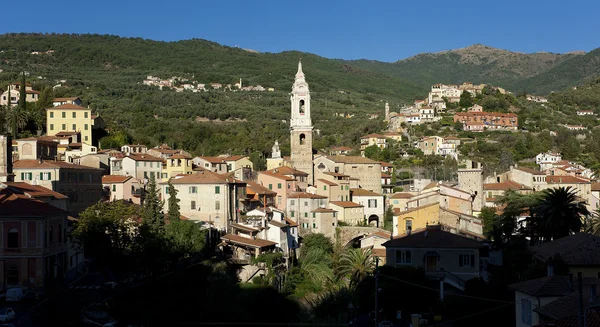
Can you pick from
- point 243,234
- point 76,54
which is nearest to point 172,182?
point 243,234

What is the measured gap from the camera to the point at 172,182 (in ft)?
192

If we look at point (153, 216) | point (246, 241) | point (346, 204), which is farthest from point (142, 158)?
point (153, 216)

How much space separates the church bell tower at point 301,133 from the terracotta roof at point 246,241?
22.2 meters

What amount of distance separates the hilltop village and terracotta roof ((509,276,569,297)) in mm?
64

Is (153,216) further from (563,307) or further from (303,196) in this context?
(563,307)

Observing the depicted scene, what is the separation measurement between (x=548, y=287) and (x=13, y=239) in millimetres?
23136

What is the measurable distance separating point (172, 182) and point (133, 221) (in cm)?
991

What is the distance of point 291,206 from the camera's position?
67.7 m

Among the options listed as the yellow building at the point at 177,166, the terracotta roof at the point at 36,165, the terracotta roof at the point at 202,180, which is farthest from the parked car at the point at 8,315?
the yellow building at the point at 177,166

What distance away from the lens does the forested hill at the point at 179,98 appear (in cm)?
10725

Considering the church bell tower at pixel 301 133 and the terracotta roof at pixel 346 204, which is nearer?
the terracotta roof at pixel 346 204

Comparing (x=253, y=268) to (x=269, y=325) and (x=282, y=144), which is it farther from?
(x=282, y=144)

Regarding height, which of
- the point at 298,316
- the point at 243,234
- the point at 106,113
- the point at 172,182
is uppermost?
the point at 106,113

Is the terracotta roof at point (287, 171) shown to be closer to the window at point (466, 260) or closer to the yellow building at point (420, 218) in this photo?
the yellow building at point (420, 218)
